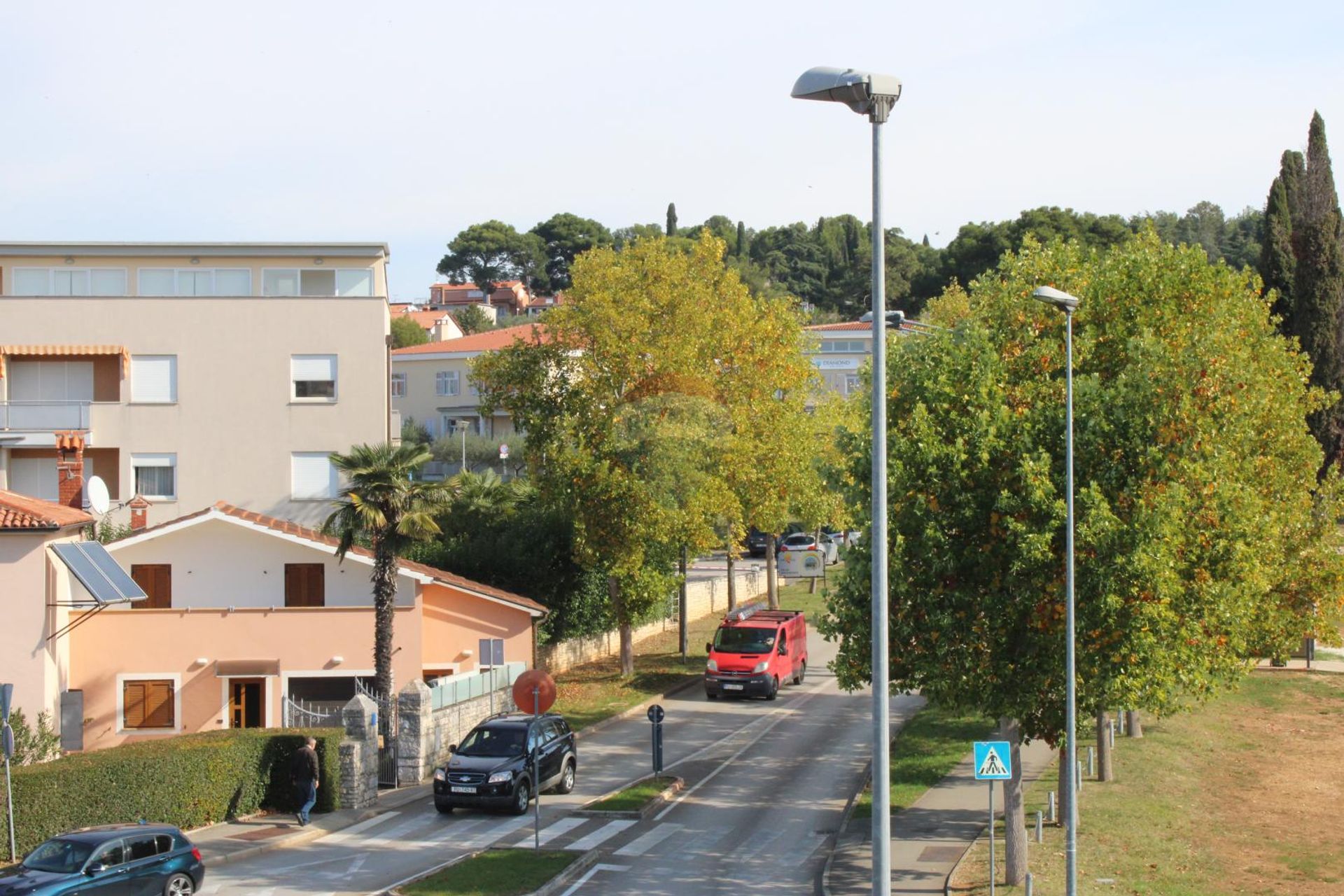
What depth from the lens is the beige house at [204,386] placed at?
42.4m

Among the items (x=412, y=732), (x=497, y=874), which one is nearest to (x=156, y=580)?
(x=412, y=732)

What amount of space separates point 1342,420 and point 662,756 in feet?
145

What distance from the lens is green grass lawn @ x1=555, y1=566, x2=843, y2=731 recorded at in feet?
123

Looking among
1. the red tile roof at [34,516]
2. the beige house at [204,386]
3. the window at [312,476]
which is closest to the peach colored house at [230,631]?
the red tile roof at [34,516]

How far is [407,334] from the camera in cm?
10094

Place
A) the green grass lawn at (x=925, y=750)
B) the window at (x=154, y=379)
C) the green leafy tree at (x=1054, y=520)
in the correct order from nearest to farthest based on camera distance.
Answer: the green leafy tree at (x=1054, y=520) < the green grass lawn at (x=925, y=750) < the window at (x=154, y=379)

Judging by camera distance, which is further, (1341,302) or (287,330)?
(1341,302)

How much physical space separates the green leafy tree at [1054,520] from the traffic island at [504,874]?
18.2 feet

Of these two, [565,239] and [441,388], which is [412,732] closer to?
[441,388]

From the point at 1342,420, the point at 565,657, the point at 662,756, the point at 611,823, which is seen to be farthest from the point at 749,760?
the point at 1342,420

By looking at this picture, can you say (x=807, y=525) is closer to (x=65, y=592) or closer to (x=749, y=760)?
(x=749, y=760)

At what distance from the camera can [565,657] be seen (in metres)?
43.3

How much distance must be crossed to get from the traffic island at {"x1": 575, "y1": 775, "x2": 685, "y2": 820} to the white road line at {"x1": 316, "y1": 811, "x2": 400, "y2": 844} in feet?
12.6

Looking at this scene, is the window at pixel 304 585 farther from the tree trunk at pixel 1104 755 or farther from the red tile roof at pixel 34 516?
the tree trunk at pixel 1104 755
